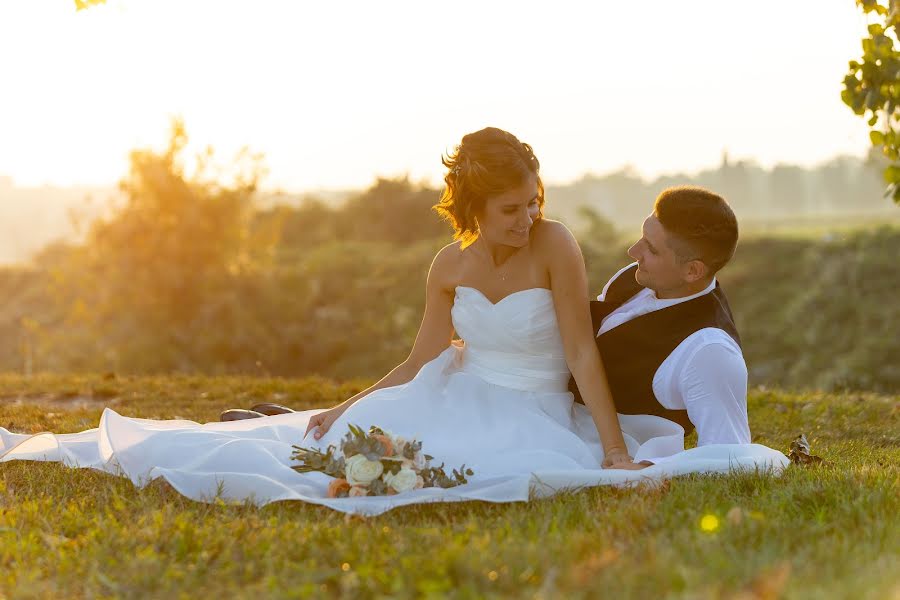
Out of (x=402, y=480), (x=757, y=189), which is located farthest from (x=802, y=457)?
(x=757, y=189)

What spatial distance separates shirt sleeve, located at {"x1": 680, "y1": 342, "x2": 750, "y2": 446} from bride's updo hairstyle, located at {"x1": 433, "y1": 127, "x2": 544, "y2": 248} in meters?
1.34

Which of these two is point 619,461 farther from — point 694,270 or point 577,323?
point 694,270

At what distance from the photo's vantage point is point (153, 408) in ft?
33.5

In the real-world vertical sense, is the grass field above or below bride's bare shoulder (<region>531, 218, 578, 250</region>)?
below

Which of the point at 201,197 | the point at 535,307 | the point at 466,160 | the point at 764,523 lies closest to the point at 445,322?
the point at 535,307

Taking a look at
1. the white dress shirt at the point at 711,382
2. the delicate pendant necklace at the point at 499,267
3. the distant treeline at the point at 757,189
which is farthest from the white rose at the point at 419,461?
the distant treeline at the point at 757,189

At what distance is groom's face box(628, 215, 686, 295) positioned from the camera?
5.91 meters

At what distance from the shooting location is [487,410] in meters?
6.21

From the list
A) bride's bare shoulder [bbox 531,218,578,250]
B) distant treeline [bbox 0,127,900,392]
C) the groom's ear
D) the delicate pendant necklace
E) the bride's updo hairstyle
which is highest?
the bride's updo hairstyle

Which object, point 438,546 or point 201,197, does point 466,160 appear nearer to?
point 438,546

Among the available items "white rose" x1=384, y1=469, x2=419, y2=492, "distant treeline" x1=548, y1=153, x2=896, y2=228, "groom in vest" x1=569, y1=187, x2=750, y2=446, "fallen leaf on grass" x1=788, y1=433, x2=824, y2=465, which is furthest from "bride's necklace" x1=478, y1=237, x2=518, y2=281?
"distant treeline" x1=548, y1=153, x2=896, y2=228

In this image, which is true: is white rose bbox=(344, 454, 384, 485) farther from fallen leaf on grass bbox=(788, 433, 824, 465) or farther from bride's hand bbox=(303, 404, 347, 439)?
fallen leaf on grass bbox=(788, 433, 824, 465)

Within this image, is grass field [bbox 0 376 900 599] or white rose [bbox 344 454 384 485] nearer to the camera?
grass field [bbox 0 376 900 599]

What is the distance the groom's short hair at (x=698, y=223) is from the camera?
19.1 feet
